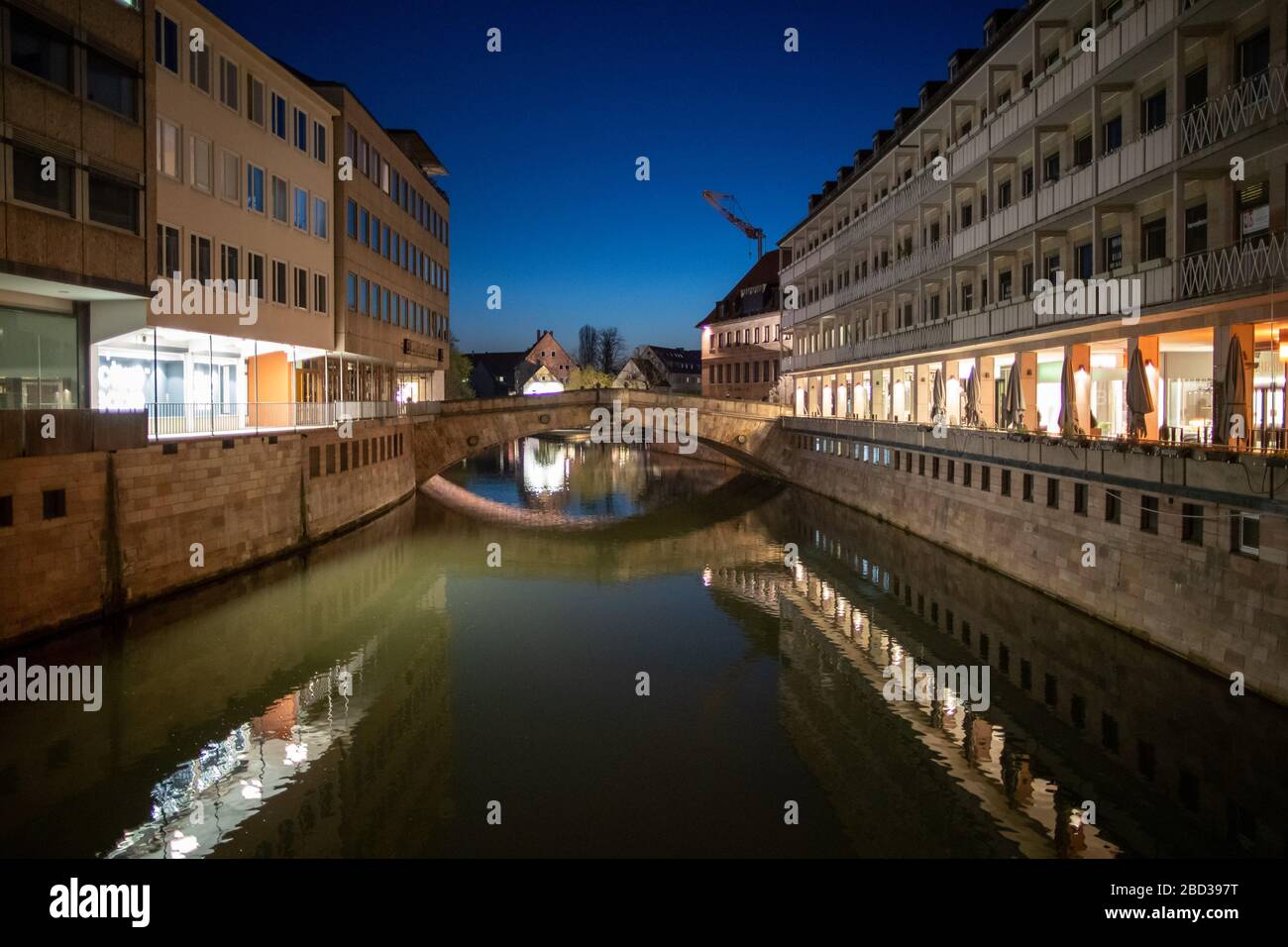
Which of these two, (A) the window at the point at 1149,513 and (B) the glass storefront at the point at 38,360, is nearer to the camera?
(A) the window at the point at 1149,513

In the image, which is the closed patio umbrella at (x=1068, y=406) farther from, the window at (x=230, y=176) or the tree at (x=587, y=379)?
the tree at (x=587, y=379)

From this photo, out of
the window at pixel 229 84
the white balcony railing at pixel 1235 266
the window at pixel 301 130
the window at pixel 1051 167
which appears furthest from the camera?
the window at pixel 301 130

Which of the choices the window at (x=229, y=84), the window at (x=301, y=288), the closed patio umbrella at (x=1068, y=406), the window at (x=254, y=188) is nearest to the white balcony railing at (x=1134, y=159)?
the closed patio umbrella at (x=1068, y=406)

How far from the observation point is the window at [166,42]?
73.8 ft

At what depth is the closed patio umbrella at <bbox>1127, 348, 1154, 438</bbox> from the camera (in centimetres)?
1859

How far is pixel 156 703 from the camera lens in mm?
14953

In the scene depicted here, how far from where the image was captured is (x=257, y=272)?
28.2m

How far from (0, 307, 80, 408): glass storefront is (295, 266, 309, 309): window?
31.3 feet

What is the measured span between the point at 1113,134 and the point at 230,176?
895 inches

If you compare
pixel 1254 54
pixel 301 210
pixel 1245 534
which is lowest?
pixel 1245 534

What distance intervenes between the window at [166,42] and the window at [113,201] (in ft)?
14.1

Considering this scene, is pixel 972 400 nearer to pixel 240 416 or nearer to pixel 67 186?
pixel 240 416

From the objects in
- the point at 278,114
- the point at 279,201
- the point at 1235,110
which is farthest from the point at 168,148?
the point at 1235,110

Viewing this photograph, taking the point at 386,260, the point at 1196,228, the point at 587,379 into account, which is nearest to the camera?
the point at 1196,228
